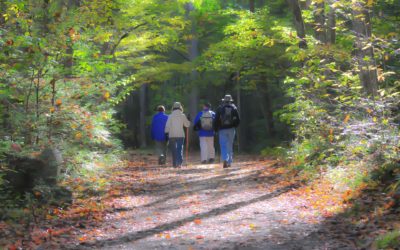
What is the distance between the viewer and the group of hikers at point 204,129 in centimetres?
1559

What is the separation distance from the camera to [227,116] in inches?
609

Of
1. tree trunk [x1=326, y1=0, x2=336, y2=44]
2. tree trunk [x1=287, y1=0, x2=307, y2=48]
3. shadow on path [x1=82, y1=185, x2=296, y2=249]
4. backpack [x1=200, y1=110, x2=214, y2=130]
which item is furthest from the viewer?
backpack [x1=200, y1=110, x2=214, y2=130]

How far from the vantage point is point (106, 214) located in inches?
355

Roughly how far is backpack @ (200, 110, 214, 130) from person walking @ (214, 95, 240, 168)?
4.51 feet

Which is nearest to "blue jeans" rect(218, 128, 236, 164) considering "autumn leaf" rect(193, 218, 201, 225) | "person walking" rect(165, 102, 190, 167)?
"person walking" rect(165, 102, 190, 167)

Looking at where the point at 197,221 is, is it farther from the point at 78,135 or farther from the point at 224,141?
the point at 224,141

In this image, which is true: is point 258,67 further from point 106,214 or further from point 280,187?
point 106,214

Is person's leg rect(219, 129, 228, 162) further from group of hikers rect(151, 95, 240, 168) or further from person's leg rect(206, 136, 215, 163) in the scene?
person's leg rect(206, 136, 215, 163)

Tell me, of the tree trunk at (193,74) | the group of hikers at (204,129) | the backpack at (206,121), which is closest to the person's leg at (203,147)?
the group of hikers at (204,129)

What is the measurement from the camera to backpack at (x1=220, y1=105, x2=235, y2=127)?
50.6ft

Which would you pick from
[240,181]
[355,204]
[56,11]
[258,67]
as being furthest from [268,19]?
[355,204]

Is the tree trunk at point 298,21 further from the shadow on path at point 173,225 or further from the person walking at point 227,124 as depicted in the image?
the shadow on path at point 173,225

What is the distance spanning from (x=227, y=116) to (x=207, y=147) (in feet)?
9.53

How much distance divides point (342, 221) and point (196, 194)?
3901 mm
